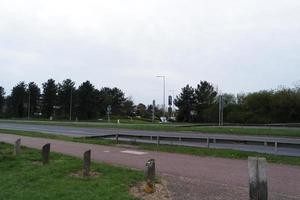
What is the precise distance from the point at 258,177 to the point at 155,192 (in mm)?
2950

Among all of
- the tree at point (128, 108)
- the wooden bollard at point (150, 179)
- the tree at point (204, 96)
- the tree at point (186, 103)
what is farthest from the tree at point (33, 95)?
the wooden bollard at point (150, 179)

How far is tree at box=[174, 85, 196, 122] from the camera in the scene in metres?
98.9

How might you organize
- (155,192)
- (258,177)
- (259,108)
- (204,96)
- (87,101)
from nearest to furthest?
(258,177) < (155,192) < (259,108) < (204,96) < (87,101)

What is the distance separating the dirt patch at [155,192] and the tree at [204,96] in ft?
279

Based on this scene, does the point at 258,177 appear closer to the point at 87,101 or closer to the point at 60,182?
the point at 60,182

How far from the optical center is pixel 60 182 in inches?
425

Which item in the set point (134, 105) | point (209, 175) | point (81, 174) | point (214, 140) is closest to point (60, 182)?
point (81, 174)

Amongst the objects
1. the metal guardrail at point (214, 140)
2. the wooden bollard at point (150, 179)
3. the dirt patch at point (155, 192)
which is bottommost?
the dirt patch at point (155, 192)

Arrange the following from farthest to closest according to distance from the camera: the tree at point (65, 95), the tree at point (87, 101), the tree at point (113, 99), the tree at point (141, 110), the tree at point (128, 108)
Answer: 1. the tree at point (141, 110)
2. the tree at point (128, 108)
3. the tree at point (113, 99)
4. the tree at point (65, 95)
5. the tree at point (87, 101)

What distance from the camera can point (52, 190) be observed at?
32.5ft

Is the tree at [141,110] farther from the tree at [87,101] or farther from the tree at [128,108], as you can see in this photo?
the tree at [87,101]

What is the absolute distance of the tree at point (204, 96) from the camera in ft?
319

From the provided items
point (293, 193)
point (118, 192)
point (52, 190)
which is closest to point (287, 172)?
point (293, 193)

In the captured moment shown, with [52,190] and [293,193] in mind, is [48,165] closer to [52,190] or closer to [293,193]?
[52,190]
